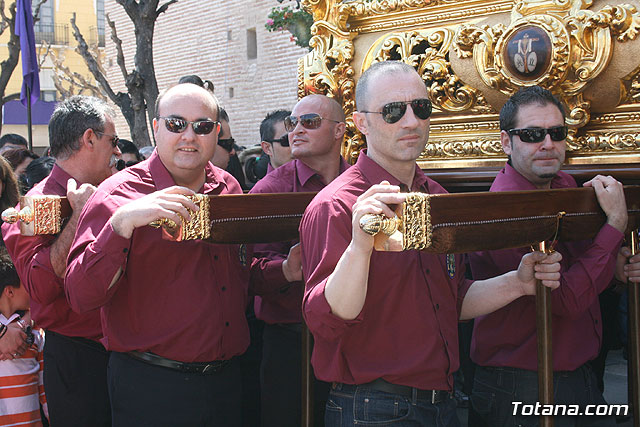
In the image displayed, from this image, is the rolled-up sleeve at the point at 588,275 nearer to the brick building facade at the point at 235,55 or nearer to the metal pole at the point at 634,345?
the metal pole at the point at 634,345

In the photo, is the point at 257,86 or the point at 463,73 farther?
the point at 257,86

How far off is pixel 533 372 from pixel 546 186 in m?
0.75

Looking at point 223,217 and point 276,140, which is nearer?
point 223,217

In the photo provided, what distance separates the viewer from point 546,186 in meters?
2.97

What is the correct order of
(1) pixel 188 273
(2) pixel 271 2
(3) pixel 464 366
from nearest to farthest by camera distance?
(1) pixel 188 273 < (3) pixel 464 366 < (2) pixel 271 2

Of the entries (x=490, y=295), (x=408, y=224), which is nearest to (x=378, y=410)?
(x=490, y=295)

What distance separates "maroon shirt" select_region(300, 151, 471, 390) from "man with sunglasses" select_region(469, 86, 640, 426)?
19.5 inches

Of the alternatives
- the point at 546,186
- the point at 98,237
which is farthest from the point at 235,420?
the point at 546,186

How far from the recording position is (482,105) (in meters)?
3.39

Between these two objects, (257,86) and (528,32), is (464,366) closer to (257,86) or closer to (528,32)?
(528,32)

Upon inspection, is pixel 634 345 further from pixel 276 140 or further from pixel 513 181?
pixel 276 140

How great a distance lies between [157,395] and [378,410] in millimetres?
903

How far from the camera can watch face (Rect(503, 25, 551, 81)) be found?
3.04m

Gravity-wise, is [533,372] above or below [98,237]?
below
